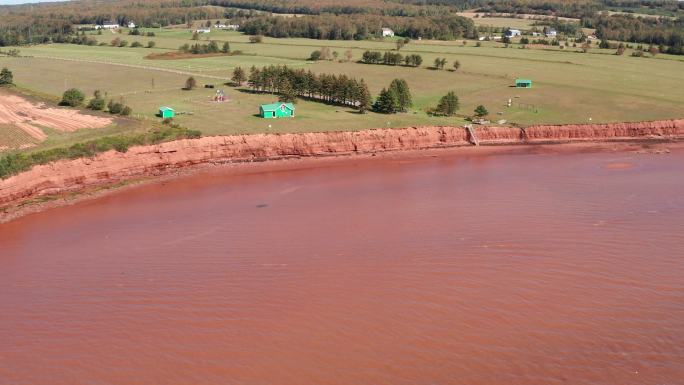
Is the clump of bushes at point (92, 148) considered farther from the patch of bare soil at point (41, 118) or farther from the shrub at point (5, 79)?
the shrub at point (5, 79)

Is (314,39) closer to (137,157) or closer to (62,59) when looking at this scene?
(62,59)

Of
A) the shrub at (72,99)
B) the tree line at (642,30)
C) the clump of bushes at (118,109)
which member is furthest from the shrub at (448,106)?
the tree line at (642,30)

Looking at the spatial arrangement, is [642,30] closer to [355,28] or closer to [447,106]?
[355,28]

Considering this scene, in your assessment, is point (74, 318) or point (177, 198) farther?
point (177, 198)

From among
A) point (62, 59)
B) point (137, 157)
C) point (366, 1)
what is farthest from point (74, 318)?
point (366, 1)

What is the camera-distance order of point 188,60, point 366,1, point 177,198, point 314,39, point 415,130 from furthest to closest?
point 366,1, point 314,39, point 188,60, point 415,130, point 177,198

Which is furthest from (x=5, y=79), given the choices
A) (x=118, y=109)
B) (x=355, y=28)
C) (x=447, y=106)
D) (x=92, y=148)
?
(x=355, y=28)

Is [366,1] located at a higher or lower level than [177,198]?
higher
